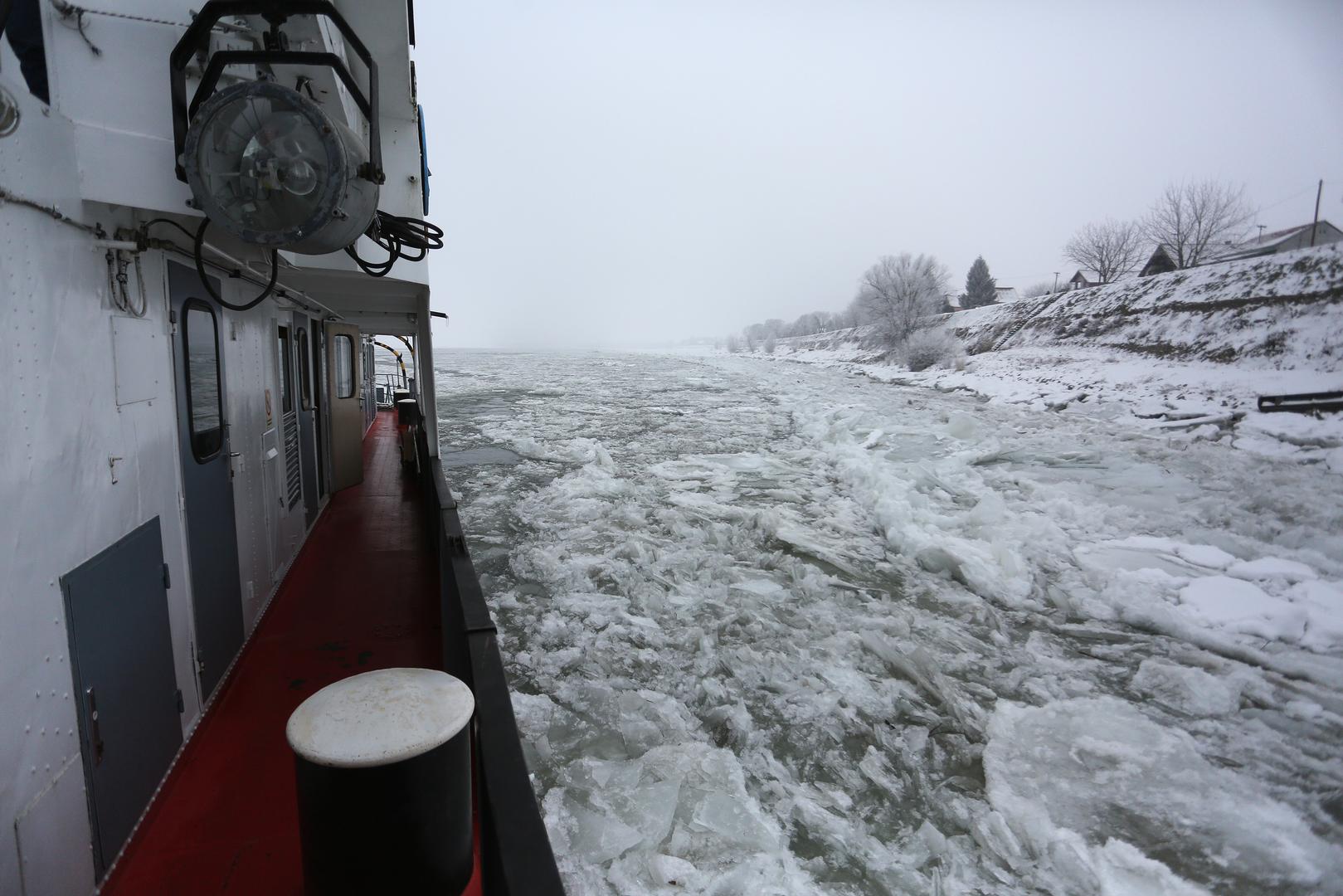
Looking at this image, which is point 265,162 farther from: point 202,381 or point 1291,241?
point 1291,241

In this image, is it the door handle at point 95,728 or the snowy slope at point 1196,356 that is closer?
the door handle at point 95,728

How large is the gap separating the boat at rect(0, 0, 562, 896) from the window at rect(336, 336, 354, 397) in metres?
4.66

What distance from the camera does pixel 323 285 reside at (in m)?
5.08

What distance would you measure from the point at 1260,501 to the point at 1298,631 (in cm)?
483

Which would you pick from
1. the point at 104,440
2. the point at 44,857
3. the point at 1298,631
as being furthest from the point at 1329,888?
the point at 104,440

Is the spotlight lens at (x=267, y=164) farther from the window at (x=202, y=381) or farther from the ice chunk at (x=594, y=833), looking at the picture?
the ice chunk at (x=594, y=833)

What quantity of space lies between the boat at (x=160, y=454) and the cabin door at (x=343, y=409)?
3910 millimetres

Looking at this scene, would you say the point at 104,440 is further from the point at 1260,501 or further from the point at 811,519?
the point at 1260,501

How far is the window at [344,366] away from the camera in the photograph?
329 inches

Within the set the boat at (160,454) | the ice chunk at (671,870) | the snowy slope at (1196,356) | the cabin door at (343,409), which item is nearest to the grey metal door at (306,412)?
the cabin door at (343,409)

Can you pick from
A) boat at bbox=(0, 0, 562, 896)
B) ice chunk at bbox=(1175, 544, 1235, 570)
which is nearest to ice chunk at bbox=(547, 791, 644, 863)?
boat at bbox=(0, 0, 562, 896)

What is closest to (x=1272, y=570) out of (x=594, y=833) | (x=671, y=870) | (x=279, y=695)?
(x=671, y=870)

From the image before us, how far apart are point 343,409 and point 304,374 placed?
4.47 ft

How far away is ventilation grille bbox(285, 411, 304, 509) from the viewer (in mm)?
5395
